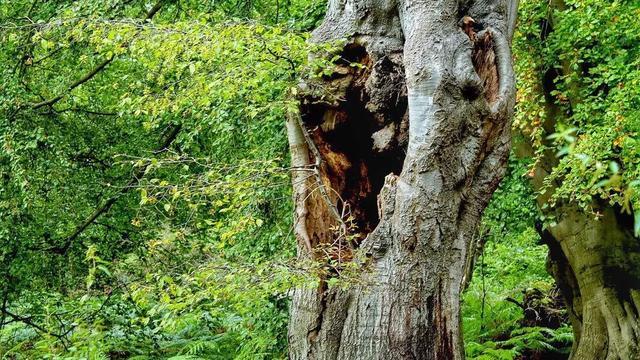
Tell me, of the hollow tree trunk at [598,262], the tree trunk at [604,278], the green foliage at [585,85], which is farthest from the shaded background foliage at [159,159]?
the tree trunk at [604,278]

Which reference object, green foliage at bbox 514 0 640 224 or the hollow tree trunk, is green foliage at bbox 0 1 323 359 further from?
the hollow tree trunk

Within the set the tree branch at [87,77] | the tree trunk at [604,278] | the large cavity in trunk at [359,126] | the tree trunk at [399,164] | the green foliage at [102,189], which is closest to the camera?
the tree trunk at [399,164]

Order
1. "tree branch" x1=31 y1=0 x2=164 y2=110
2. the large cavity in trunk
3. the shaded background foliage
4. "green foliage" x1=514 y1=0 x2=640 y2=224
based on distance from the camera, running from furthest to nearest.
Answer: "tree branch" x1=31 y1=0 x2=164 y2=110, the shaded background foliage, "green foliage" x1=514 y1=0 x2=640 y2=224, the large cavity in trunk

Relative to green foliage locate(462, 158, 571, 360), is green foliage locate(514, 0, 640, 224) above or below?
above

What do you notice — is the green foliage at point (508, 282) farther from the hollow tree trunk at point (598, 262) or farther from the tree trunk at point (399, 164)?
the tree trunk at point (399, 164)

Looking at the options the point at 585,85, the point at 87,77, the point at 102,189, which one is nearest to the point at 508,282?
the point at 585,85

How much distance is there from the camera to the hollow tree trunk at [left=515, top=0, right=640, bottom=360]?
25.5 ft

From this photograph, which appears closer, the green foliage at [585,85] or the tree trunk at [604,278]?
the green foliage at [585,85]

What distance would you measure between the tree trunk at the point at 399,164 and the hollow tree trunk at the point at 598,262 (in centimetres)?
356

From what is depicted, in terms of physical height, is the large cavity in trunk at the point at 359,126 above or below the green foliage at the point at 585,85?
below

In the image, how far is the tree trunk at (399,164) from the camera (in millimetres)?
3896

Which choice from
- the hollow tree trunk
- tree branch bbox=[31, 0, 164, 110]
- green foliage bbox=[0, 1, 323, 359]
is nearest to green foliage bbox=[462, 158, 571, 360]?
the hollow tree trunk

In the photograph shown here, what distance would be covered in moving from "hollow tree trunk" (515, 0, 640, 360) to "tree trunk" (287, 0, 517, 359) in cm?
356

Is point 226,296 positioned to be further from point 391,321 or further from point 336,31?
point 336,31
